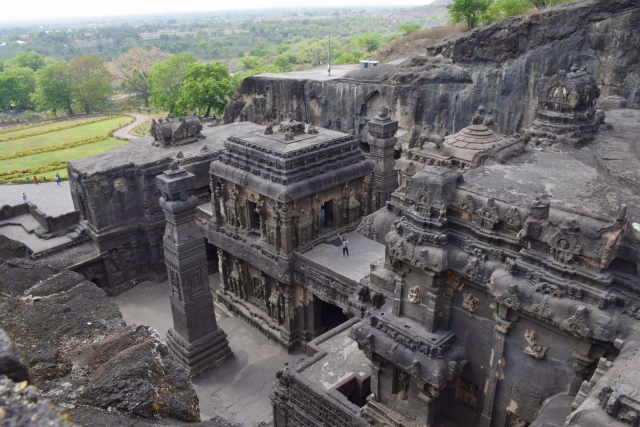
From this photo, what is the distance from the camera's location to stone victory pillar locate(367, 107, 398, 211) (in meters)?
19.8

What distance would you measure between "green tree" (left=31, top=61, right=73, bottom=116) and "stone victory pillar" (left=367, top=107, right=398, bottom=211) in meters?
57.2

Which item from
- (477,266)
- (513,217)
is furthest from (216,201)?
(513,217)

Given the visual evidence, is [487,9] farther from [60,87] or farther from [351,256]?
[60,87]

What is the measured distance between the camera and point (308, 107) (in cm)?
3838

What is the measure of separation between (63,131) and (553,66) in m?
49.6

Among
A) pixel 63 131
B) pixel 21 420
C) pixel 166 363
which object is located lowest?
pixel 63 131

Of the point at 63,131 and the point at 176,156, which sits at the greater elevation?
the point at 176,156

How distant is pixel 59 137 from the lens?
166ft

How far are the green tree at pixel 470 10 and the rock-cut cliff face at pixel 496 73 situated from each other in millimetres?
4565

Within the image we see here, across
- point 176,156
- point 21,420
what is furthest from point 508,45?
point 21,420

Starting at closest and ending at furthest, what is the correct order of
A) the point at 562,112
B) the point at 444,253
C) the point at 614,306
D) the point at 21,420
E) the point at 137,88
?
the point at 21,420 → the point at 614,306 → the point at 444,253 → the point at 562,112 → the point at 137,88

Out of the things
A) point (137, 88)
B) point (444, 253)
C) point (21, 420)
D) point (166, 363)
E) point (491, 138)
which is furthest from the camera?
point (137, 88)

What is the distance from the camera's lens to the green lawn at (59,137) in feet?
153

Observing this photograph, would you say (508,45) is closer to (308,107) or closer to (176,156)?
(308,107)
